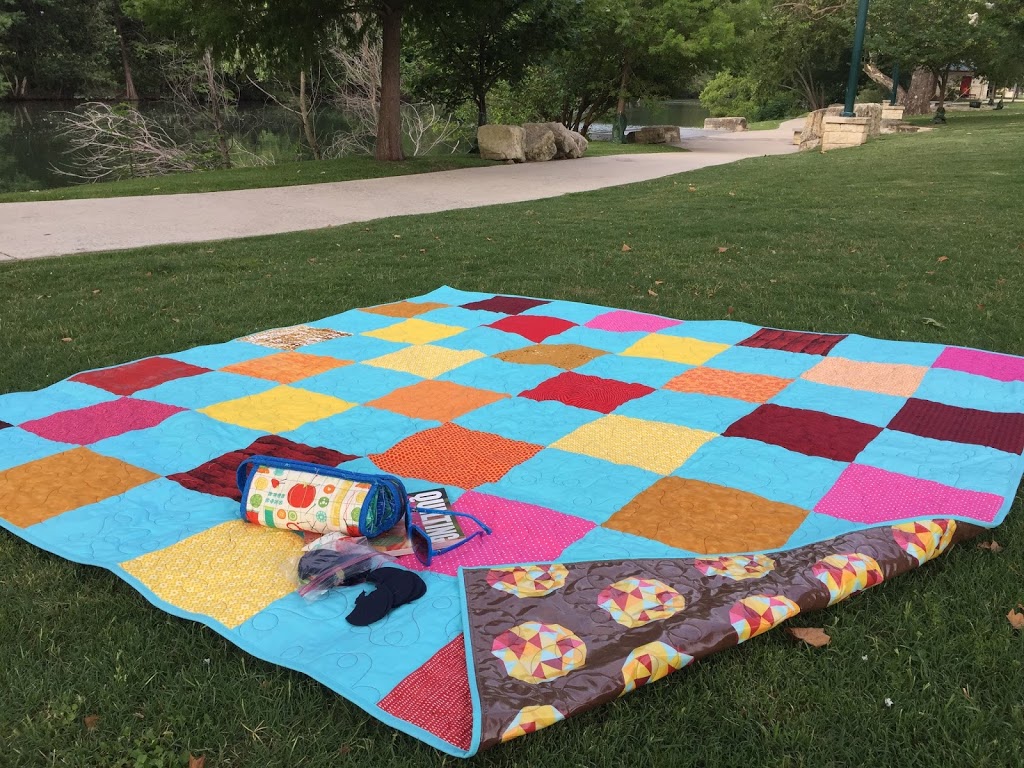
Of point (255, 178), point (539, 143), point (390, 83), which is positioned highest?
point (390, 83)

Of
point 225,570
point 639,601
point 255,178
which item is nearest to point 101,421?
point 225,570

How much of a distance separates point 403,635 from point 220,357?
2.81 metres

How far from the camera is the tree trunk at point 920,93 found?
27.6m

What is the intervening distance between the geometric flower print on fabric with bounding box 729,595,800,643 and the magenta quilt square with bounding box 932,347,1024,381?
245 centimetres

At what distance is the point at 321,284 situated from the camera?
6.20 m

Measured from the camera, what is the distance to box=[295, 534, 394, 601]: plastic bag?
2.40m

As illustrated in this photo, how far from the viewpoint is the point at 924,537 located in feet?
8.23

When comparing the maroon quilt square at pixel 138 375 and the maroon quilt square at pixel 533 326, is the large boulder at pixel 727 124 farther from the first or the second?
the maroon quilt square at pixel 138 375

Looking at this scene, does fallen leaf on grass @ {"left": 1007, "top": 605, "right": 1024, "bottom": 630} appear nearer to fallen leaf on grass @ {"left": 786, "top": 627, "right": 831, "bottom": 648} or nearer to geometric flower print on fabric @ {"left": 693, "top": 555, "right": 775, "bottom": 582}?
fallen leaf on grass @ {"left": 786, "top": 627, "right": 831, "bottom": 648}

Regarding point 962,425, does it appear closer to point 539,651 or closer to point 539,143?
point 539,651

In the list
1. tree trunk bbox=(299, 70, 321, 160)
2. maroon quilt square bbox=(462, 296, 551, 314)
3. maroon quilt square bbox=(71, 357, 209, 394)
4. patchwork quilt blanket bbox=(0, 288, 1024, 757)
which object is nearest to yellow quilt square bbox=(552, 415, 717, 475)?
patchwork quilt blanket bbox=(0, 288, 1024, 757)

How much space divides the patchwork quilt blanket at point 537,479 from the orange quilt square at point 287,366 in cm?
2

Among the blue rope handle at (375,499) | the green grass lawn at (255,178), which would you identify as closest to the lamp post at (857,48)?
the green grass lawn at (255,178)

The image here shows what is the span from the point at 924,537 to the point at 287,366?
3.14 m
